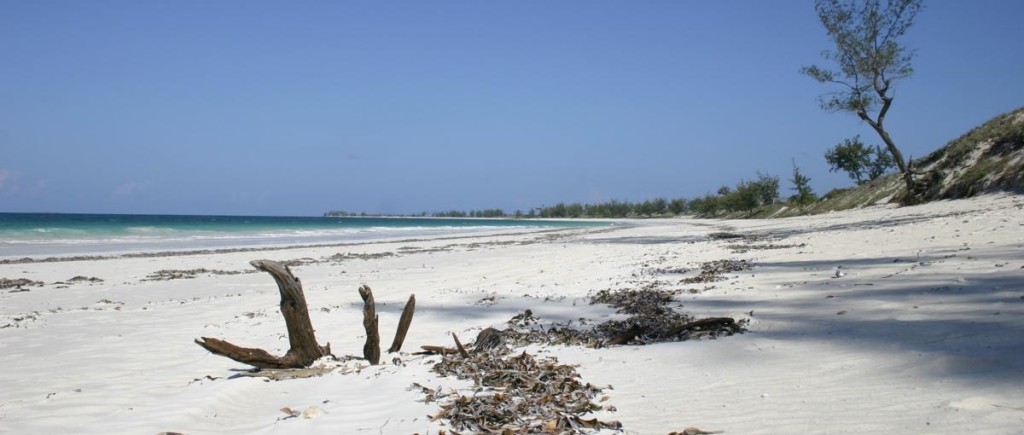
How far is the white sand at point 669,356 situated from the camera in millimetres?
3107

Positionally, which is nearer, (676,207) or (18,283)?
(18,283)

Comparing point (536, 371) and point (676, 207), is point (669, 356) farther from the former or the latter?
point (676, 207)

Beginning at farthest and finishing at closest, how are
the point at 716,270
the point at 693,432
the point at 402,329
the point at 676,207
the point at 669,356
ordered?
the point at 676,207 < the point at 716,270 < the point at 402,329 < the point at 669,356 < the point at 693,432

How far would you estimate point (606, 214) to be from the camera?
111 m

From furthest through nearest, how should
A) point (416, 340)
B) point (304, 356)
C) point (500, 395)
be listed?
point (416, 340) → point (304, 356) → point (500, 395)

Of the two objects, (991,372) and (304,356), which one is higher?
(991,372)

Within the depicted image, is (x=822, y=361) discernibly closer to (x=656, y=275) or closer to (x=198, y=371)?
(x=198, y=371)

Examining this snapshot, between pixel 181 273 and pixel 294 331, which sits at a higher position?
pixel 294 331

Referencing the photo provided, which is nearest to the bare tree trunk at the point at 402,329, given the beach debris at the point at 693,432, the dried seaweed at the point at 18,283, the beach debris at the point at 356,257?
the beach debris at the point at 693,432

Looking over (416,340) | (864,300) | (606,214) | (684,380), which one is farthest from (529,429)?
(606,214)

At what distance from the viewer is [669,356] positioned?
458 cm

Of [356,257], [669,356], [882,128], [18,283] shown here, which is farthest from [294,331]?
[882,128]

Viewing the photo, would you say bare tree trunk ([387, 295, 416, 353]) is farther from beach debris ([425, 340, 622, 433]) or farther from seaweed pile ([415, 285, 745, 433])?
beach debris ([425, 340, 622, 433])

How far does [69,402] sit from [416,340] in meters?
3.04
